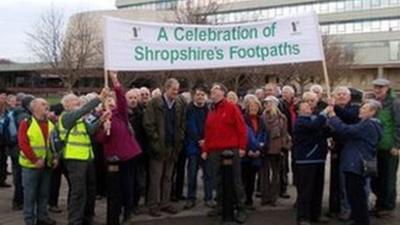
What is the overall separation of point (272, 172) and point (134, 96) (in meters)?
2.66

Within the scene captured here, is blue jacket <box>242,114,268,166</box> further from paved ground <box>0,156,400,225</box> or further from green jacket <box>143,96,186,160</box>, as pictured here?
green jacket <box>143,96,186,160</box>

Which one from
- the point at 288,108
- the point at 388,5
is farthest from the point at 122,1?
the point at 288,108

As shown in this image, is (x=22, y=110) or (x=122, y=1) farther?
(x=122, y=1)

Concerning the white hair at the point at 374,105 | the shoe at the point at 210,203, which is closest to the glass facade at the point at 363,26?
the shoe at the point at 210,203

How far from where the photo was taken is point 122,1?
102 meters

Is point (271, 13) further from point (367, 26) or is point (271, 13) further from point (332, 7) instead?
point (367, 26)

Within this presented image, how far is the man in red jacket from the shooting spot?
984 cm

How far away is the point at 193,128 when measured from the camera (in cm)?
1090

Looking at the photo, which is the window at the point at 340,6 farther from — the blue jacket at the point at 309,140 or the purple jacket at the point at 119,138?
the purple jacket at the point at 119,138

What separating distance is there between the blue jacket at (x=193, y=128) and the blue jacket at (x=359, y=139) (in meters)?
2.57

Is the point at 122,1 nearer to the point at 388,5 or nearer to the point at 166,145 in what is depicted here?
the point at 388,5

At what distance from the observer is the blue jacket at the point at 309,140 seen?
9273 mm

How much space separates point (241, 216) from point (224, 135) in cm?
126

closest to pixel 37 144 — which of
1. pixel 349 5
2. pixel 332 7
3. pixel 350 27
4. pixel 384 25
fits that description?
pixel 384 25
